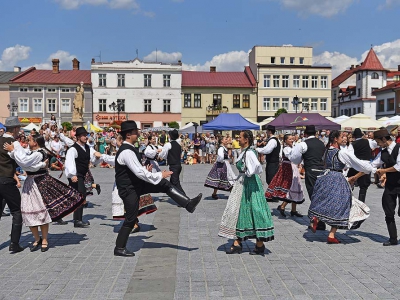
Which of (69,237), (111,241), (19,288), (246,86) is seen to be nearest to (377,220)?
Answer: (111,241)

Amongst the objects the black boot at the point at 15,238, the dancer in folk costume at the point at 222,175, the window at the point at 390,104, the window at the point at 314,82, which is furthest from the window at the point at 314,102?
the black boot at the point at 15,238

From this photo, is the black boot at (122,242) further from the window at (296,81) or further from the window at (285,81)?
the window at (296,81)

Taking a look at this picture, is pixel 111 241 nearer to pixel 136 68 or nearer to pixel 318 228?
pixel 318 228

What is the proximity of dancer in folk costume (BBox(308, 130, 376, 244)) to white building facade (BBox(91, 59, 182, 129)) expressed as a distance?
4775 centimetres

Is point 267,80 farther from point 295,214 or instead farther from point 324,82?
point 295,214

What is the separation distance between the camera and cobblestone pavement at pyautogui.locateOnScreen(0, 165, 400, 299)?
15.2 ft

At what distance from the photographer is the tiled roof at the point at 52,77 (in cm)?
5366

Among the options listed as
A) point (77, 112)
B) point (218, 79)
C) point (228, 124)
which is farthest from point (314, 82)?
point (77, 112)

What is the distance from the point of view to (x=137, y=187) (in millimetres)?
5938

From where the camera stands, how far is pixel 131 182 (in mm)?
5895

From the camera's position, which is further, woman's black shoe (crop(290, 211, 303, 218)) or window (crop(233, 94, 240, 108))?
window (crop(233, 94, 240, 108))

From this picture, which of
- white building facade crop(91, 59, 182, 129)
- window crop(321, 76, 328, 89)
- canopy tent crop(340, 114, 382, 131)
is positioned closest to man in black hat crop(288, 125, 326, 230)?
canopy tent crop(340, 114, 382, 131)

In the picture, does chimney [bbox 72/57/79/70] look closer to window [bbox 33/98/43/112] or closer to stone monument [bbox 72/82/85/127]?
window [bbox 33/98/43/112]

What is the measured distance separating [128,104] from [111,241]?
4867 cm
